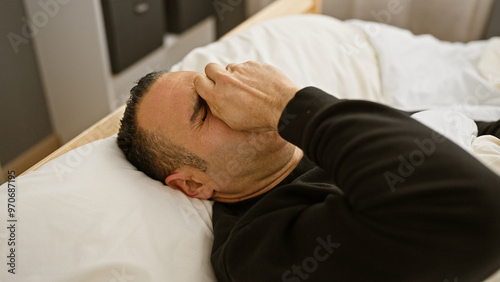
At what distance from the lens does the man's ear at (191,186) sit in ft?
3.31

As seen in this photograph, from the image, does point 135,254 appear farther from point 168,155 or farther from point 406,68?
point 406,68

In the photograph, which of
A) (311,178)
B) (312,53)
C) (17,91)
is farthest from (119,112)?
(17,91)

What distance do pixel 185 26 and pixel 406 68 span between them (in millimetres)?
1208

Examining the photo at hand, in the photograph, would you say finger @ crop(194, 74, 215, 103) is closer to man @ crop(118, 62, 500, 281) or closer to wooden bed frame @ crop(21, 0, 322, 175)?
man @ crop(118, 62, 500, 281)

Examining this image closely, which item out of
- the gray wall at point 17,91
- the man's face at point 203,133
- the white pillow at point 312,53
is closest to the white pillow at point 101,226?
the man's face at point 203,133

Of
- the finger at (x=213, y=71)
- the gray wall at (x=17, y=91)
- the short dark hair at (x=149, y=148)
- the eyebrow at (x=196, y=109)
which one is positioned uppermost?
the finger at (x=213, y=71)

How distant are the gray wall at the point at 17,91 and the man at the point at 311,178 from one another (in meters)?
1.03

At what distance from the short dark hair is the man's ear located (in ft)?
0.08

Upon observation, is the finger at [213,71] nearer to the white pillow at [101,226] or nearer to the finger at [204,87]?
the finger at [204,87]

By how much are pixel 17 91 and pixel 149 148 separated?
1.16 metres

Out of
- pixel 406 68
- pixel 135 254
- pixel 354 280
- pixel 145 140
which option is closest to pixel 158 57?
pixel 406 68

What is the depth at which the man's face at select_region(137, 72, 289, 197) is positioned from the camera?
37.5 inches

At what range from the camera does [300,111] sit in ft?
2.60

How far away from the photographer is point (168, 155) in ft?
3.25
